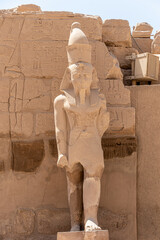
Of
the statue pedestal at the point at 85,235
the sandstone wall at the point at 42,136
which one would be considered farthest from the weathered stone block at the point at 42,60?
the statue pedestal at the point at 85,235

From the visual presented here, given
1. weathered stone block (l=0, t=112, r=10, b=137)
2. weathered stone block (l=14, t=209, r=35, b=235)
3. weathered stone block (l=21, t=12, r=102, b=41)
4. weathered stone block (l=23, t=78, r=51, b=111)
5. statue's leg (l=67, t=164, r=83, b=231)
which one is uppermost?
weathered stone block (l=21, t=12, r=102, b=41)

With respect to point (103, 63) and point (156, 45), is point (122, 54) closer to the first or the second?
point (103, 63)

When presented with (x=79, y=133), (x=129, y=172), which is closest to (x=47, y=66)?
(x=79, y=133)

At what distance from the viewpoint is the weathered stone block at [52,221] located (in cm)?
609

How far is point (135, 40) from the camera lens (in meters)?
8.23

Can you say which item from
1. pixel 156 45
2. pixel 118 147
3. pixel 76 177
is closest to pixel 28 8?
pixel 156 45

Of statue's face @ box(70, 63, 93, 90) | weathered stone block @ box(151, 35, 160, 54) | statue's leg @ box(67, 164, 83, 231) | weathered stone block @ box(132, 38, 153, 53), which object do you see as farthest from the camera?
weathered stone block @ box(132, 38, 153, 53)

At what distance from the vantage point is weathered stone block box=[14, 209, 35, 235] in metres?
6.07

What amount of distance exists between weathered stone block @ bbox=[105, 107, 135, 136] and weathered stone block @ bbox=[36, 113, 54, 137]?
727 mm

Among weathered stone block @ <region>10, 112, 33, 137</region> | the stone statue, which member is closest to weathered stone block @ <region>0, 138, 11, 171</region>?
weathered stone block @ <region>10, 112, 33, 137</region>

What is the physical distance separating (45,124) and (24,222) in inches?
50.3

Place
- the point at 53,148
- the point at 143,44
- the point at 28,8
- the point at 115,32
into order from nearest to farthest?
the point at 53,148 < the point at 115,32 < the point at 28,8 < the point at 143,44

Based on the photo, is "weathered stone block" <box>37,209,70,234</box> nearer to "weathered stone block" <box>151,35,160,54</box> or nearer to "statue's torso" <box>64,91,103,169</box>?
"statue's torso" <box>64,91,103,169</box>

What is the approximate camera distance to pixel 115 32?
7.12 m
